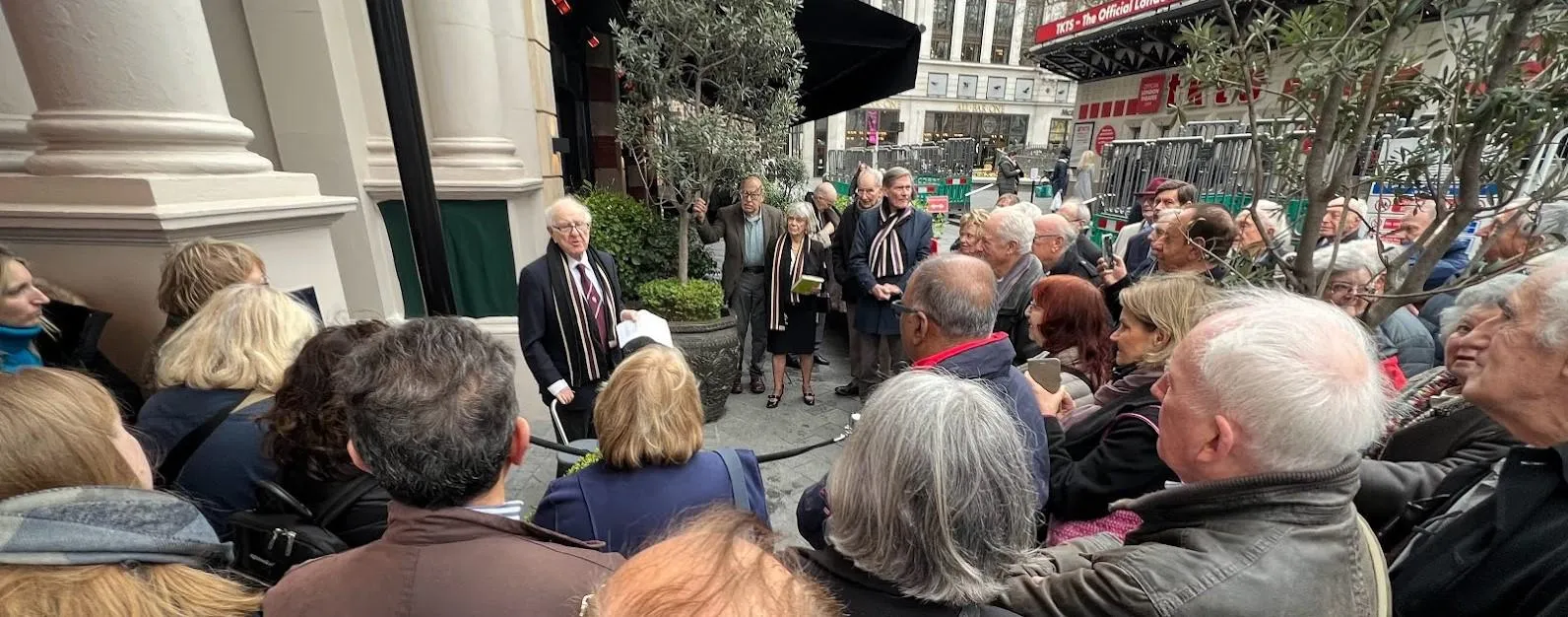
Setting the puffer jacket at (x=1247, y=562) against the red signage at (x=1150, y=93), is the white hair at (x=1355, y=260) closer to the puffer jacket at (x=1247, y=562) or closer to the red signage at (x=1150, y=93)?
the puffer jacket at (x=1247, y=562)

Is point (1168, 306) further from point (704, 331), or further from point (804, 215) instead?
point (804, 215)

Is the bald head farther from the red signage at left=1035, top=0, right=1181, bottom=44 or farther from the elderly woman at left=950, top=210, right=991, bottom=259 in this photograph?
the red signage at left=1035, top=0, right=1181, bottom=44

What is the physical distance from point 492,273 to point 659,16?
2224 millimetres

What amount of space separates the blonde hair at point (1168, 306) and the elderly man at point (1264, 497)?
64 cm

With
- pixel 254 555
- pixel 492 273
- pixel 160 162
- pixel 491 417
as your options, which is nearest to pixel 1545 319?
pixel 491 417

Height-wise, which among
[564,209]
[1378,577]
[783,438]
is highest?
[564,209]

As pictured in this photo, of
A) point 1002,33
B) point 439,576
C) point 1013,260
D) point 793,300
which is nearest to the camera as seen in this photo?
point 439,576

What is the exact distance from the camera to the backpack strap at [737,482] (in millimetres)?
1623

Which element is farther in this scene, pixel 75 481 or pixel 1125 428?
pixel 1125 428

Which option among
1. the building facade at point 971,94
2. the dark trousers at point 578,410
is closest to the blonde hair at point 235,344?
the dark trousers at point 578,410

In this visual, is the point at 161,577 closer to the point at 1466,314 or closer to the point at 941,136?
the point at 1466,314

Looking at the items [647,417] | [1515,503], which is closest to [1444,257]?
[1515,503]

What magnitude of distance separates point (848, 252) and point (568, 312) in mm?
2368

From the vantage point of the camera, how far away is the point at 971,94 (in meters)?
41.0
